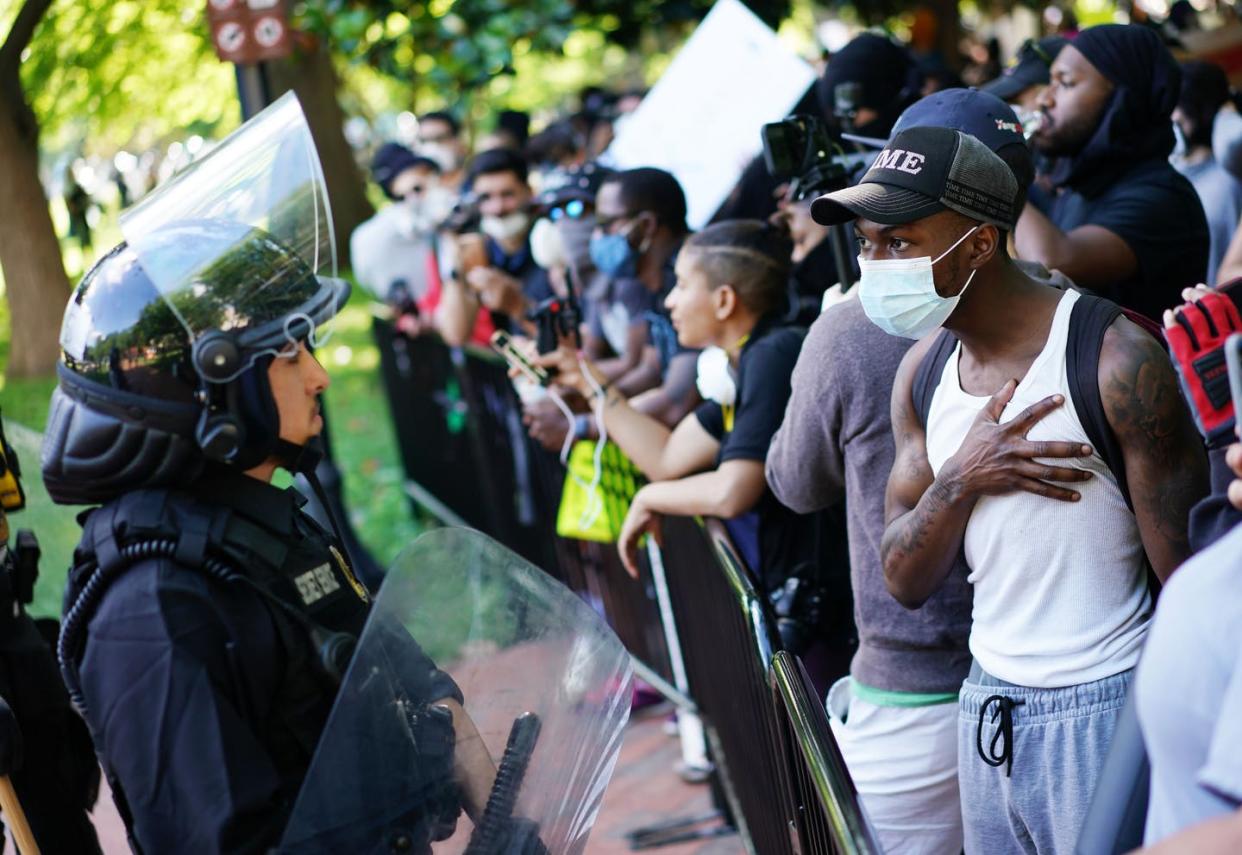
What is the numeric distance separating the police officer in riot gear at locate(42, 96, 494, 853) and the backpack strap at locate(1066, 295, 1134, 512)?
130cm

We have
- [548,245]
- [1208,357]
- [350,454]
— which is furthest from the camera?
[350,454]

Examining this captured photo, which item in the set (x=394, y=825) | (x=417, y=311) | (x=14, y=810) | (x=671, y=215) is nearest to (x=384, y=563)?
(x=417, y=311)

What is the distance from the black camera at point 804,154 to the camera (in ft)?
14.3

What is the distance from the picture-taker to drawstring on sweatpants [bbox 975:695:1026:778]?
302 centimetres

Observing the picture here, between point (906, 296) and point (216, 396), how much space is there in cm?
139

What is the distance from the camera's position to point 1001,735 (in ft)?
10.1

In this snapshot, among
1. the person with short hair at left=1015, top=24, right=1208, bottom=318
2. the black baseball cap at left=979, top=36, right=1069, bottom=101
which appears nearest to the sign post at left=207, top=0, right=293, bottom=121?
the black baseball cap at left=979, top=36, right=1069, bottom=101

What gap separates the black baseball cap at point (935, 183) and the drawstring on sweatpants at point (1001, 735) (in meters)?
0.97

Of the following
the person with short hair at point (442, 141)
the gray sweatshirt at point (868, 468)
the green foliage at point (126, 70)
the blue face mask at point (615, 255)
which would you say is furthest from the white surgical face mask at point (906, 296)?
the person with short hair at point (442, 141)

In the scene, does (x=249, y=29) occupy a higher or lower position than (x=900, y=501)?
higher

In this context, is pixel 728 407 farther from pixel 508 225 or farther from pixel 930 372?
pixel 508 225

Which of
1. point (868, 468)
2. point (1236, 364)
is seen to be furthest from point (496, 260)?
point (1236, 364)

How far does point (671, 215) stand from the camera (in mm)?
5922

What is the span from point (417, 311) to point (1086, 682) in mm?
7389
